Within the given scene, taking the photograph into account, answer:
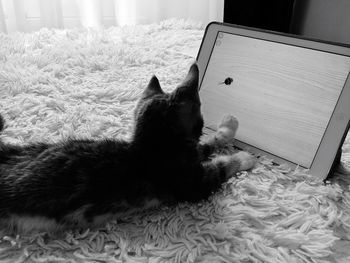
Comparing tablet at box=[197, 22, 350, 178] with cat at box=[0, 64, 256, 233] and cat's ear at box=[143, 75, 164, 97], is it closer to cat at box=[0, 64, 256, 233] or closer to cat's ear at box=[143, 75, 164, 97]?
cat at box=[0, 64, 256, 233]

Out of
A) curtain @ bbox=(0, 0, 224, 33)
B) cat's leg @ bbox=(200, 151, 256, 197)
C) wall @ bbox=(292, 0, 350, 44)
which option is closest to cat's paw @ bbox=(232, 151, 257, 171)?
cat's leg @ bbox=(200, 151, 256, 197)

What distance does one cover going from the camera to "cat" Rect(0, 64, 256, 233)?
0.69m

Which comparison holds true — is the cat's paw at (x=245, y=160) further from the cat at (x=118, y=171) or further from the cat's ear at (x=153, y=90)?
the cat's ear at (x=153, y=90)

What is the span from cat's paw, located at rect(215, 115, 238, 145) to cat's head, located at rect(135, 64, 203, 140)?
142mm

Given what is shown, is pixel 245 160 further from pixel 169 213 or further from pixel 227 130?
pixel 169 213

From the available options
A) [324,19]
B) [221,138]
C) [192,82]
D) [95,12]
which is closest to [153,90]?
[192,82]

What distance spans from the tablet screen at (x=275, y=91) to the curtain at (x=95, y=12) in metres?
1.16

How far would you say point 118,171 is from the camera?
0.73m

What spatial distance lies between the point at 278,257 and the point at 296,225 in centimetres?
10

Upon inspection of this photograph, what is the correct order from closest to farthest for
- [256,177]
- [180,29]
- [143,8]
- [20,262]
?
1. [20,262]
2. [256,177]
3. [180,29]
4. [143,8]

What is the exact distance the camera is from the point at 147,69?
1.48 metres

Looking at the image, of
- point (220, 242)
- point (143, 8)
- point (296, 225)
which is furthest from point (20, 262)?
point (143, 8)

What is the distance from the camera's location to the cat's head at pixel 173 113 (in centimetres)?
79

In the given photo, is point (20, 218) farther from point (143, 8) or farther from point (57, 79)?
point (143, 8)
